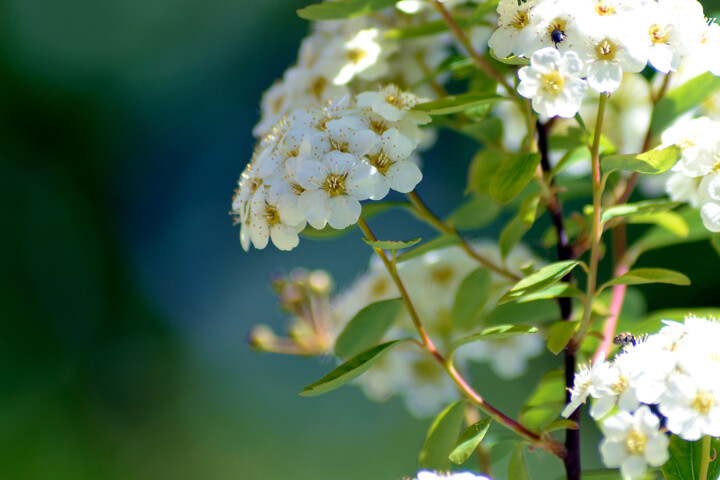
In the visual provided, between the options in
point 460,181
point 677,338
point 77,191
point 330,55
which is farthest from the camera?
point 77,191

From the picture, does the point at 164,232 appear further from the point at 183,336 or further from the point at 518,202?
the point at 518,202

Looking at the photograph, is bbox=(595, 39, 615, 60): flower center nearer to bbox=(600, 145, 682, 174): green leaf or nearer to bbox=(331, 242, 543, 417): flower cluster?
bbox=(600, 145, 682, 174): green leaf

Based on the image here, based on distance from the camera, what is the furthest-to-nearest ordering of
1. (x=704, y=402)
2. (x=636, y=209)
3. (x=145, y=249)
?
(x=145, y=249) → (x=636, y=209) → (x=704, y=402)

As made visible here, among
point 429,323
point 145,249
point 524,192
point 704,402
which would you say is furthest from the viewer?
point 145,249

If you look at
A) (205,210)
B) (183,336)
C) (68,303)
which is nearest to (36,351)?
(68,303)

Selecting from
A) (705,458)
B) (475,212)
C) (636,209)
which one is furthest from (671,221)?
(705,458)

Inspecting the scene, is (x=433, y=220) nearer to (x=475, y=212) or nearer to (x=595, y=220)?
(x=475, y=212)
